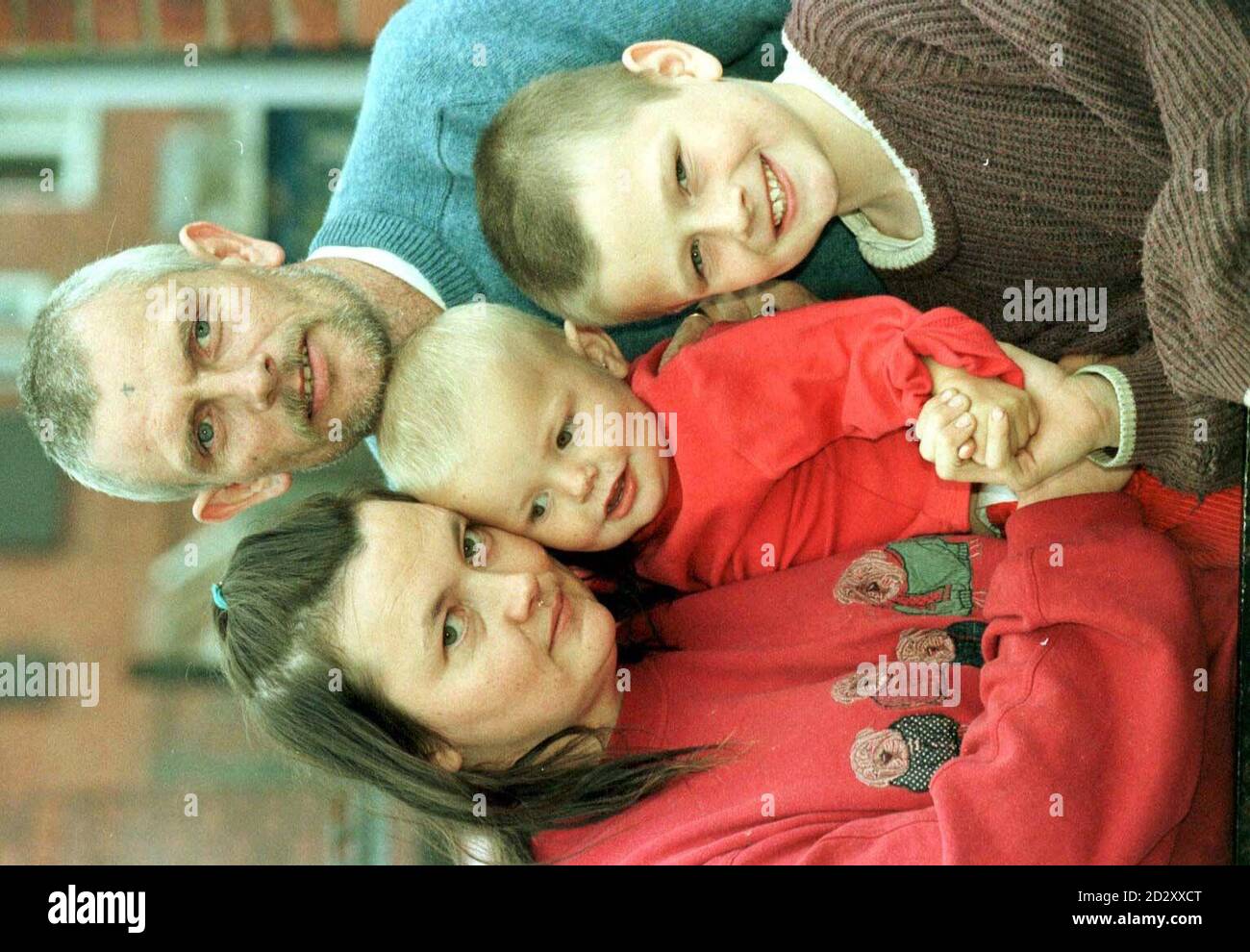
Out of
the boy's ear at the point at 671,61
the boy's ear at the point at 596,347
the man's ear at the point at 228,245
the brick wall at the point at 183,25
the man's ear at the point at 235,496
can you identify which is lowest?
the man's ear at the point at 235,496

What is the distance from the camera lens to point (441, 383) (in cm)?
116

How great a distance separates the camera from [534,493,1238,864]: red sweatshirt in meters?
0.94

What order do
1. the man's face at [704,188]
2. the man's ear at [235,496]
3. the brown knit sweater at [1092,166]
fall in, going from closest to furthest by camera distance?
the brown knit sweater at [1092,166] → the man's face at [704,188] → the man's ear at [235,496]

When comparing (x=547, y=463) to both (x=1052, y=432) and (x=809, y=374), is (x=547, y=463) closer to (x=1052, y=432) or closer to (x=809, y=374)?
(x=809, y=374)

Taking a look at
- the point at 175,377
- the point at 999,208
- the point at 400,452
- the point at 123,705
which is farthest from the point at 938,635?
the point at 123,705

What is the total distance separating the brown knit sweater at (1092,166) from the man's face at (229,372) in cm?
58

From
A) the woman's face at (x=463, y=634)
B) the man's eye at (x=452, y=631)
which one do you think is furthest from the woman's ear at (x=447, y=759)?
the man's eye at (x=452, y=631)

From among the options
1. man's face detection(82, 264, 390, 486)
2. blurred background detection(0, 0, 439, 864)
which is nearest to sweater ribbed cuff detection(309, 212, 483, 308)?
man's face detection(82, 264, 390, 486)

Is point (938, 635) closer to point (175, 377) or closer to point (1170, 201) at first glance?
point (1170, 201)

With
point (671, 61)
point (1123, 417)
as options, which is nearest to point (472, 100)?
point (671, 61)

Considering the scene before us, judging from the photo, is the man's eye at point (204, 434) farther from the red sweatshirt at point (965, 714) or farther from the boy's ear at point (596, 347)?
the red sweatshirt at point (965, 714)

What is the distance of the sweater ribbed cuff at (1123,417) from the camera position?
1.04m

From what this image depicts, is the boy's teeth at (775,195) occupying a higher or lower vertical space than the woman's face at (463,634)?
higher

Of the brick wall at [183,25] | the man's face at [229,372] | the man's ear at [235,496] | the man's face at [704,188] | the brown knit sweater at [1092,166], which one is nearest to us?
the brown knit sweater at [1092,166]
